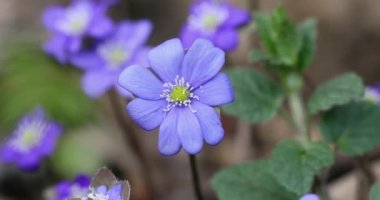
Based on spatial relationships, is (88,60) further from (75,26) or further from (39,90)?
(39,90)

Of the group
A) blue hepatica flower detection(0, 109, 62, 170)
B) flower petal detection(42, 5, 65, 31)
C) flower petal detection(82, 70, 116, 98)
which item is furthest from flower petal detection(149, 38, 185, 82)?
flower petal detection(42, 5, 65, 31)

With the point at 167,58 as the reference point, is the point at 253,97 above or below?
above

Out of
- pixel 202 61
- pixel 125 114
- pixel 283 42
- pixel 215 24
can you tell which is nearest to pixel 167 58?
pixel 202 61

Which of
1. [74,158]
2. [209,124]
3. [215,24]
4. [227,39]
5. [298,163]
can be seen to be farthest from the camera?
[74,158]

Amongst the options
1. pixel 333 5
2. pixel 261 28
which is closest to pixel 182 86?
pixel 261 28

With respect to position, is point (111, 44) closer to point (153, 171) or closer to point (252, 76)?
point (252, 76)

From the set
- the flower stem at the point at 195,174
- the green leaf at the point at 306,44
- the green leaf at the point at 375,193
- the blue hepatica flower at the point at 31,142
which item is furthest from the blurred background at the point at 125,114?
the green leaf at the point at 375,193
